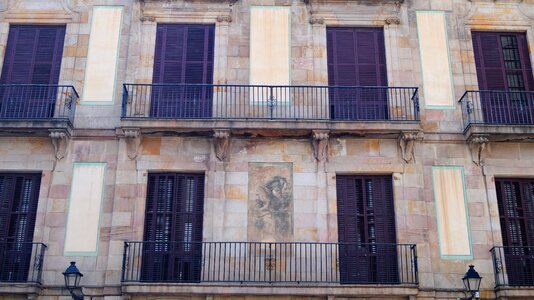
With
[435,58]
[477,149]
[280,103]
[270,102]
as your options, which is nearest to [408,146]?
[477,149]

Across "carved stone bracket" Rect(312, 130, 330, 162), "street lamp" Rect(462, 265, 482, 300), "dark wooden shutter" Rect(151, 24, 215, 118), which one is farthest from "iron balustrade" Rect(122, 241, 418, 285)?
"dark wooden shutter" Rect(151, 24, 215, 118)

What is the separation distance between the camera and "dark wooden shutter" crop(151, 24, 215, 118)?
14.5 metres

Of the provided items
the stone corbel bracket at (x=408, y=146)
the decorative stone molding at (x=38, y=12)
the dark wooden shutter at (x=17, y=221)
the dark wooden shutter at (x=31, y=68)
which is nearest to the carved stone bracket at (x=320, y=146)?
the stone corbel bracket at (x=408, y=146)

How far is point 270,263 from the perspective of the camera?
1311 centimetres

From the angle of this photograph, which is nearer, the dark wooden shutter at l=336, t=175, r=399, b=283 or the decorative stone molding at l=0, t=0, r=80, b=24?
the dark wooden shutter at l=336, t=175, r=399, b=283

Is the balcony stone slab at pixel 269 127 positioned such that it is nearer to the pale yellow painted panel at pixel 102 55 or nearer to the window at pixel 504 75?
the pale yellow painted panel at pixel 102 55

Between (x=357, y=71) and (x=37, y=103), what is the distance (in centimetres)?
758

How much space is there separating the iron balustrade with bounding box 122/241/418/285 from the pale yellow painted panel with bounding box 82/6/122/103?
3.80 m

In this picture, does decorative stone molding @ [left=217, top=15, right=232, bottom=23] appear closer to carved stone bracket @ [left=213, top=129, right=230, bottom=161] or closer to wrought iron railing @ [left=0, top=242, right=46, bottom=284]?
carved stone bracket @ [left=213, top=129, right=230, bottom=161]

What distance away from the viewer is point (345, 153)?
1411cm

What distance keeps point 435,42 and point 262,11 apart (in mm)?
4322

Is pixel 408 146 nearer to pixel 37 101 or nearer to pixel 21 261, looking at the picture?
pixel 37 101

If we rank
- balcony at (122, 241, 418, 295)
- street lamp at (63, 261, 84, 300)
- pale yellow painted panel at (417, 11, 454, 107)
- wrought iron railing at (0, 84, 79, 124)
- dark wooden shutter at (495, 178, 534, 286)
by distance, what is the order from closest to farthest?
1. street lamp at (63, 261, 84, 300)
2. balcony at (122, 241, 418, 295)
3. dark wooden shutter at (495, 178, 534, 286)
4. wrought iron railing at (0, 84, 79, 124)
5. pale yellow painted panel at (417, 11, 454, 107)

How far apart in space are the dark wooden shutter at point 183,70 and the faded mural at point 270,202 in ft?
6.32
